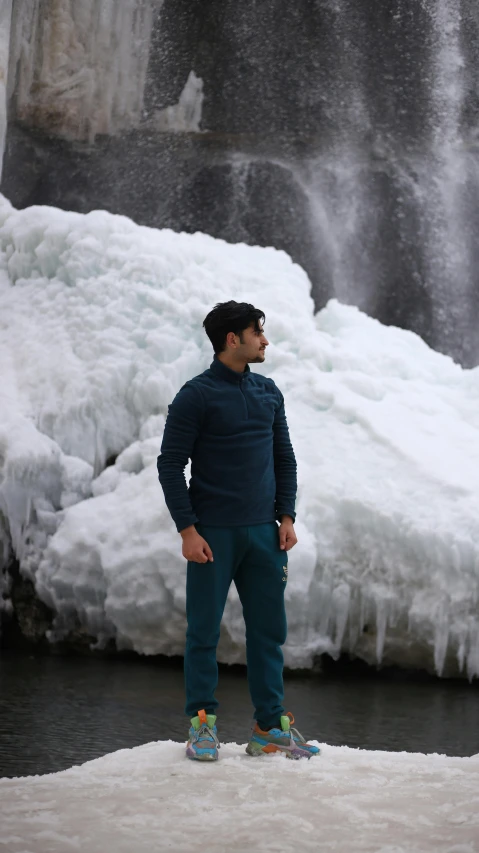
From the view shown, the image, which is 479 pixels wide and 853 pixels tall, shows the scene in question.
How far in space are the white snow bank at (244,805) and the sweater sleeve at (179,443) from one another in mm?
771

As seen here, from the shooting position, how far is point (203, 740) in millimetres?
3070

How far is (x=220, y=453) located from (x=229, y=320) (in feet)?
1.46

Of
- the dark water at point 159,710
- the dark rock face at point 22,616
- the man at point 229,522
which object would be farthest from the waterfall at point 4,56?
the man at point 229,522

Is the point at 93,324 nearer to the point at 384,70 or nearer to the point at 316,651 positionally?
the point at 316,651

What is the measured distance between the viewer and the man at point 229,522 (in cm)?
314

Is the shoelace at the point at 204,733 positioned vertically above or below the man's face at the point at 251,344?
below

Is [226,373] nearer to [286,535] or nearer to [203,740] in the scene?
[286,535]

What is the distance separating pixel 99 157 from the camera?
8.95m

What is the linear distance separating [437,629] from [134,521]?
2.03 meters

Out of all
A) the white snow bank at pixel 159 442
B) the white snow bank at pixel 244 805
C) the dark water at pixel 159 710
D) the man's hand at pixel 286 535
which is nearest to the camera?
the white snow bank at pixel 244 805

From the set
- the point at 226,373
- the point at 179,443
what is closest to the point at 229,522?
the point at 179,443

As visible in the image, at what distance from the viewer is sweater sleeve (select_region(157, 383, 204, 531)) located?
314 centimetres

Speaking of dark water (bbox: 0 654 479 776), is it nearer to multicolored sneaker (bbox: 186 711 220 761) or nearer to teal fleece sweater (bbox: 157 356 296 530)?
multicolored sneaker (bbox: 186 711 220 761)

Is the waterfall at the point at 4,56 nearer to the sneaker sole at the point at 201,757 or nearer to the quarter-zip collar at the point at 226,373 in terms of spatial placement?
the quarter-zip collar at the point at 226,373
